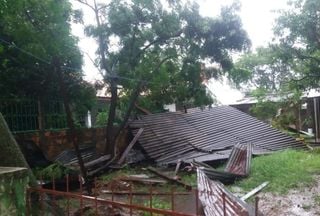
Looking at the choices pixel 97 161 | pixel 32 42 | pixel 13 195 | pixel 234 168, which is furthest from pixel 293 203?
pixel 32 42

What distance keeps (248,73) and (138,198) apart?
640cm

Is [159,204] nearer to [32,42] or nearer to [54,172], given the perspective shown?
[54,172]

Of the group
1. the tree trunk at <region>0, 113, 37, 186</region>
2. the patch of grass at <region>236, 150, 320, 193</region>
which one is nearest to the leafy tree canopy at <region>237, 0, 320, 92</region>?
the patch of grass at <region>236, 150, 320, 193</region>

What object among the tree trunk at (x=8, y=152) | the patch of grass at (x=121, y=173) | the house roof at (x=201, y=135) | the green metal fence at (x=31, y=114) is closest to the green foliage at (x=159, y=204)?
the patch of grass at (x=121, y=173)

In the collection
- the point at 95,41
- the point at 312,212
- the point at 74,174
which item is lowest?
the point at 312,212

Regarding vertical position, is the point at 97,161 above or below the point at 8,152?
below

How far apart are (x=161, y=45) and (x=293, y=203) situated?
20.4 ft

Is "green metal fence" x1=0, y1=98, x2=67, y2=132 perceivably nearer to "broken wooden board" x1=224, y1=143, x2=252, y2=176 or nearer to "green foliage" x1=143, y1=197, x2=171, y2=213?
"green foliage" x1=143, y1=197, x2=171, y2=213

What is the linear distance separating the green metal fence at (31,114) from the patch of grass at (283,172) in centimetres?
538

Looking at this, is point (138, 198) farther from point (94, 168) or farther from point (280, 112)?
point (280, 112)

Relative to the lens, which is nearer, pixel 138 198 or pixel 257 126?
pixel 138 198

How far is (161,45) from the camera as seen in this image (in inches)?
430

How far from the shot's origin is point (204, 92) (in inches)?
438

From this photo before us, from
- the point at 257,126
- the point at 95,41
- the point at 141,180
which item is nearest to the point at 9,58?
the point at 95,41
